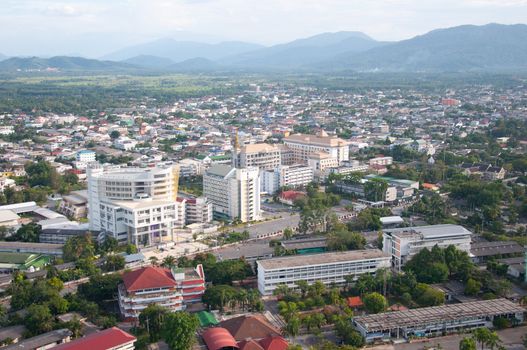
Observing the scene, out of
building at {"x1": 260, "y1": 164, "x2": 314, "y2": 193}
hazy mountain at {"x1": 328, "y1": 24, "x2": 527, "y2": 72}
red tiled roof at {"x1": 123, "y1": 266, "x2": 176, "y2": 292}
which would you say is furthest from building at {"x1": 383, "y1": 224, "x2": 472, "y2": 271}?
hazy mountain at {"x1": 328, "y1": 24, "x2": 527, "y2": 72}

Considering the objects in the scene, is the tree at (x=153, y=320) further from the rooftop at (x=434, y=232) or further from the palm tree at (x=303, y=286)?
the rooftop at (x=434, y=232)

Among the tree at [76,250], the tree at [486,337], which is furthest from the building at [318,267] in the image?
the tree at [76,250]

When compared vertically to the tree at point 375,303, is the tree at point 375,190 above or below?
above

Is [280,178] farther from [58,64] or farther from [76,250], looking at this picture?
[58,64]

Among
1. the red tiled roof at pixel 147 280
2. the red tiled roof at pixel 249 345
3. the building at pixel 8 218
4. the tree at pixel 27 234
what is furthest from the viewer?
the building at pixel 8 218

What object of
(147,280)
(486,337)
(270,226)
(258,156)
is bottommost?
(270,226)

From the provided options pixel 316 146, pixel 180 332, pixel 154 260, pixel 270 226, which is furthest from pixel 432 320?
pixel 316 146
